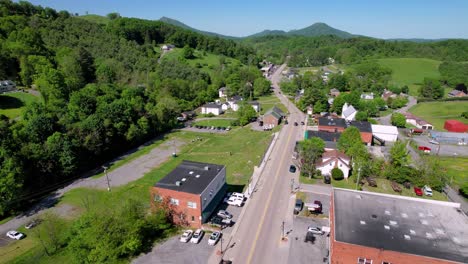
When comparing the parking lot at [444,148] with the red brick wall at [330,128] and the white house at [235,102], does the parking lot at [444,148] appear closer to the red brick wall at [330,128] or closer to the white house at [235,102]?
the red brick wall at [330,128]

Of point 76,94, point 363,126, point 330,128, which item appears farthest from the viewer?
point 330,128

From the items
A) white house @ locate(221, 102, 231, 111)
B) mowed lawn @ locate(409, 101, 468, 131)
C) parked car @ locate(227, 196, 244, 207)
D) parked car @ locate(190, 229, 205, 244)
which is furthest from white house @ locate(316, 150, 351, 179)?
white house @ locate(221, 102, 231, 111)

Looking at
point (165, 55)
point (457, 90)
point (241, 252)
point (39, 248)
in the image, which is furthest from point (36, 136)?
point (457, 90)

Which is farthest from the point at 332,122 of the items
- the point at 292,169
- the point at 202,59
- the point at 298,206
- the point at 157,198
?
the point at 202,59

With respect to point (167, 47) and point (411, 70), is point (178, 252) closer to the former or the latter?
point (167, 47)

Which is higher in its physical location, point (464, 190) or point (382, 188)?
point (464, 190)

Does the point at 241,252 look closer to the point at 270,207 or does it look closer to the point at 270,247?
the point at 270,247

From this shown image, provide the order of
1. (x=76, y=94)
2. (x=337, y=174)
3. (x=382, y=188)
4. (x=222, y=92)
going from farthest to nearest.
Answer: (x=222, y=92), (x=76, y=94), (x=337, y=174), (x=382, y=188)
